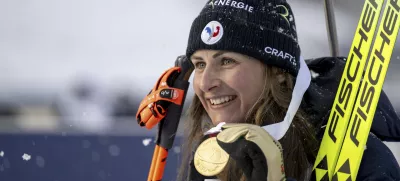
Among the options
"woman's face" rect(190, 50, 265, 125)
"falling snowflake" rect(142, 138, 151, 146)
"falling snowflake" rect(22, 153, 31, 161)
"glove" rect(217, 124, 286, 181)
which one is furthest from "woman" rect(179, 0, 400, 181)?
"falling snowflake" rect(22, 153, 31, 161)

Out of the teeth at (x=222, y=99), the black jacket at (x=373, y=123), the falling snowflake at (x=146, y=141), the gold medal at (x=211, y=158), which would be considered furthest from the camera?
the falling snowflake at (x=146, y=141)

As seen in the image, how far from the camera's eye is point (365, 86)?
6.87 ft

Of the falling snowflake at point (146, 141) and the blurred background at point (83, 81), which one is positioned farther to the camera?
the blurred background at point (83, 81)

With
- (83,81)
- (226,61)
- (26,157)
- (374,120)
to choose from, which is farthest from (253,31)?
A: (83,81)

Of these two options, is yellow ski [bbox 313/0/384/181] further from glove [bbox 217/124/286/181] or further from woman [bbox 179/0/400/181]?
glove [bbox 217/124/286/181]

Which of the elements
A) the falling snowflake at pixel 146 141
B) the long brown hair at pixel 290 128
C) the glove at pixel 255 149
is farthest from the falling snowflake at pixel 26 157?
the glove at pixel 255 149

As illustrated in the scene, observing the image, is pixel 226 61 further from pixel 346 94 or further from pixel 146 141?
pixel 146 141

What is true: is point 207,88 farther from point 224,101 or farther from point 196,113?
point 196,113

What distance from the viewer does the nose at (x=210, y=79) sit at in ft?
6.77

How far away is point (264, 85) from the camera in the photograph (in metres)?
2.10

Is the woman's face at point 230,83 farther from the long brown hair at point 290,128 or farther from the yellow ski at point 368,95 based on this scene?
the yellow ski at point 368,95

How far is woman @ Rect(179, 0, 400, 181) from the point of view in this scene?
2.05 metres

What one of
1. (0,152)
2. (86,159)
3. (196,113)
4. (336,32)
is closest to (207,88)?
(196,113)

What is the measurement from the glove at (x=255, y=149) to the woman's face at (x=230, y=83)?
1.00ft
